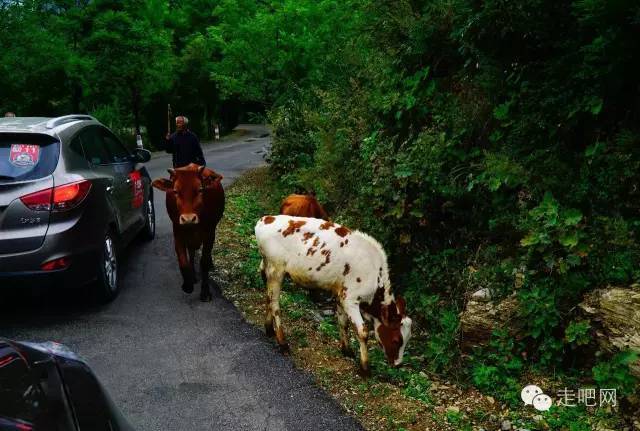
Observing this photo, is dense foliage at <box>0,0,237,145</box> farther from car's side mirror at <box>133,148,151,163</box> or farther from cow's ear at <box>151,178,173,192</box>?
cow's ear at <box>151,178,173,192</box>

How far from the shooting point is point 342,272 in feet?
18.3

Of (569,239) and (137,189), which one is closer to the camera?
(569,239)

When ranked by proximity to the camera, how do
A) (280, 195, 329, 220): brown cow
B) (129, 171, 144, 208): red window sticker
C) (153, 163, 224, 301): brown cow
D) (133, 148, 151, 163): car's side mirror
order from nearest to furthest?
(153, 163, 224, 301): brown cow
(280, 195, 329, 220): brown cow
(129, 171, 144, 208): red window sticker
(133, 148, 151, 163): car's side mirror

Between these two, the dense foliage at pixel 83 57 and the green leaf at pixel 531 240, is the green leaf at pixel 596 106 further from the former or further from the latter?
the dense foliage at pixel 83 57

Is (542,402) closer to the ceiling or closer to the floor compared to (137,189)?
closer to the floor

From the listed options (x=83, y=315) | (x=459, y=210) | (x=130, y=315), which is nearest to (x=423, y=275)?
(x=459, y=210)

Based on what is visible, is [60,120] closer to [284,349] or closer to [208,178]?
[208,178]

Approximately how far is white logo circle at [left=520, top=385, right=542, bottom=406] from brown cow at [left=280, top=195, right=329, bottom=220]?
364 cm

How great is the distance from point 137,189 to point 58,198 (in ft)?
8.80

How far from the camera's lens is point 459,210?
22.8 ft

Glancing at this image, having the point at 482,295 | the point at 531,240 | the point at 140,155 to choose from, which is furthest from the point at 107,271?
the point at 531,240

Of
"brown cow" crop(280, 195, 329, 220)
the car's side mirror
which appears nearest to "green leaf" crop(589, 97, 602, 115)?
"brown cow" crop(280, 195, 329, 220)

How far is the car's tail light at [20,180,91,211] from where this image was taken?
569 cm

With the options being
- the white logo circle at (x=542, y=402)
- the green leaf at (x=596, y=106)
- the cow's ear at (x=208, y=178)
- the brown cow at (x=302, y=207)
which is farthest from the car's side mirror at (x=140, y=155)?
the white logo circle at (x=542, y=402)
